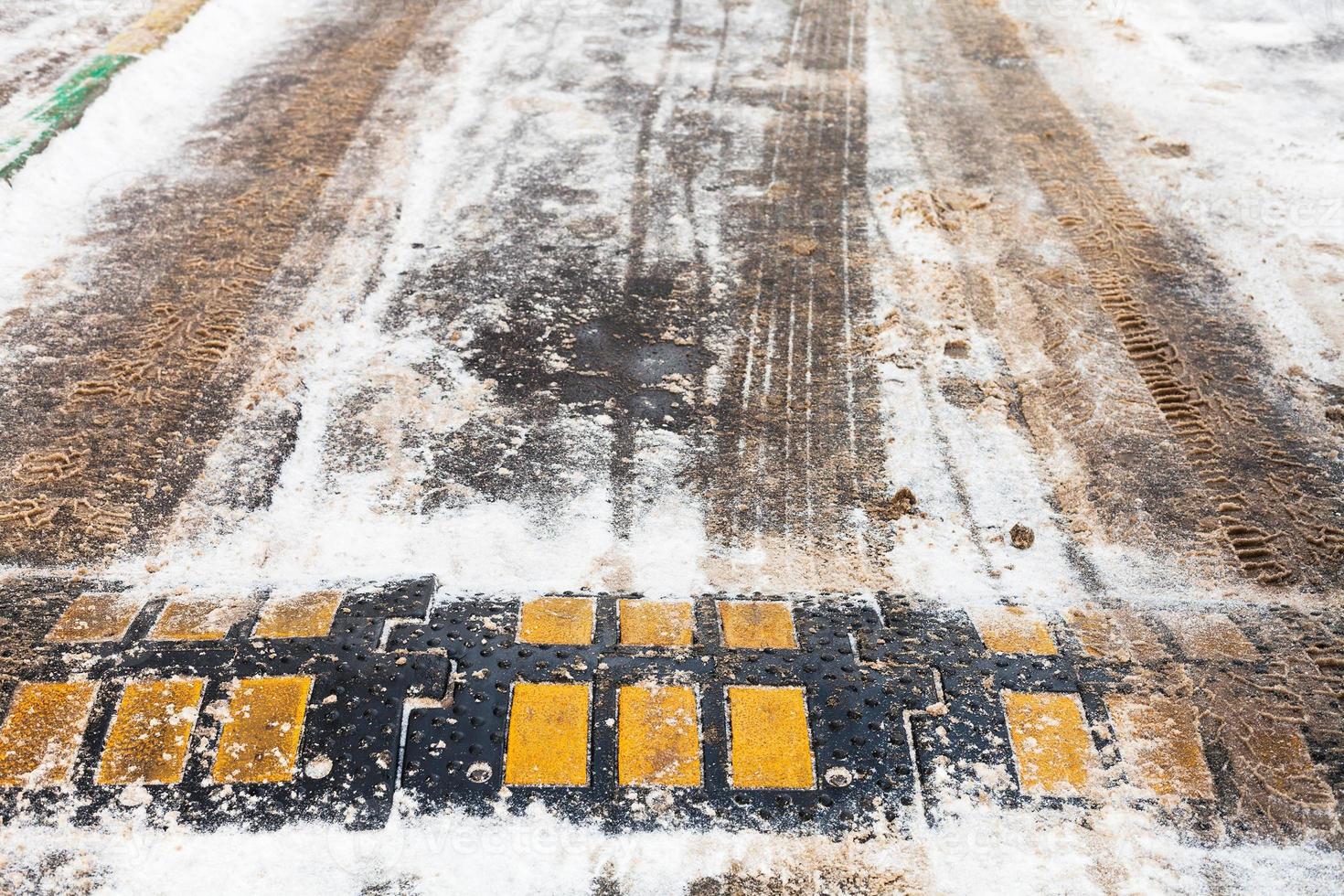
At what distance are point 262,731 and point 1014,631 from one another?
2.72 meters

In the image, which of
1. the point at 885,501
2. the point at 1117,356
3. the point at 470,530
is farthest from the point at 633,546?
the point at 1117,356

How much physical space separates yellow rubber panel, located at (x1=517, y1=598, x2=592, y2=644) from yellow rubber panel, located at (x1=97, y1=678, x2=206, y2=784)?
1140 millimetres

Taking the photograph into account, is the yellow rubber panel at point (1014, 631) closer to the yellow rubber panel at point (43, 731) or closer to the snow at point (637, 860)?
the snow at point (637, 860)

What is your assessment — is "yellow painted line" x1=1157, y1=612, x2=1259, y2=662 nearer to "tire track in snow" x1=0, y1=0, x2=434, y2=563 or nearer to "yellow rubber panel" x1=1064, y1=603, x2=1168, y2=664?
"yellow rubber panel" x1=1064, y1=603, x2=1168, y2=664

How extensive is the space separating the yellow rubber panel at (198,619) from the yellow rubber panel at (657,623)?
1.44 metres

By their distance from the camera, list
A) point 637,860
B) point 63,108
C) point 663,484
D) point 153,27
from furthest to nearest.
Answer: point 153,27, point 63,108, point 663,484, point 637,860

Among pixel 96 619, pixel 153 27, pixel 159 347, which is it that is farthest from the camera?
pixel 153 27

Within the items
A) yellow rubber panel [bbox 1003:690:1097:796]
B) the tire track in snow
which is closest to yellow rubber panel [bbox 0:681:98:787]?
the tire track in snow

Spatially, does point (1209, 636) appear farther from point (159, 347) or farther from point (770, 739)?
point (159, 347)

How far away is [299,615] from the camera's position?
3660 millimetres

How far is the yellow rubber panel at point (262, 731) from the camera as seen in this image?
313 cm

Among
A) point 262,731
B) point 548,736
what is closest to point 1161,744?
point 548,736

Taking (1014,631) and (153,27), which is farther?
(153,27)

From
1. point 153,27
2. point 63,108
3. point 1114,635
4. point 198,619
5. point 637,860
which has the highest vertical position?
point 153,27
